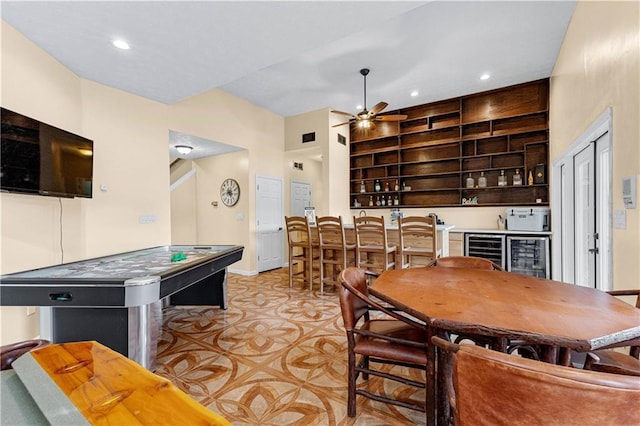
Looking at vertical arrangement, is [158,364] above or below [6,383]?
below

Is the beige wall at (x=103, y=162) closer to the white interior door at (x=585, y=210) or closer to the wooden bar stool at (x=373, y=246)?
the wooden bar stool at (x=373, y=246)

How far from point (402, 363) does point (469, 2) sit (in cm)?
343

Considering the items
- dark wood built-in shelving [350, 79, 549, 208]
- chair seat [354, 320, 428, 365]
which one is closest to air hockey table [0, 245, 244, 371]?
chair seat [354, 320, 428, 365]

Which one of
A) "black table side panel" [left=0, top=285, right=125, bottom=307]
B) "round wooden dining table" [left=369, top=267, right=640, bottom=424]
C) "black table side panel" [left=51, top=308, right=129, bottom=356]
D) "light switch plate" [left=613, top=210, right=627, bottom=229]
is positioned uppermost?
"light switch plate" [left=613, top=210, right=627, bottom=229]

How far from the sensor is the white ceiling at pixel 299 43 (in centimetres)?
218

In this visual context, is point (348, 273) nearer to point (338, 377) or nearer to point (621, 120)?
point (338, 377)

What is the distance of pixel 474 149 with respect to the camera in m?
5.39

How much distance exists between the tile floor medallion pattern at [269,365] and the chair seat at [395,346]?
446 millimetres

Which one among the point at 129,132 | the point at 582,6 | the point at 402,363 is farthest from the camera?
the point at 129,132

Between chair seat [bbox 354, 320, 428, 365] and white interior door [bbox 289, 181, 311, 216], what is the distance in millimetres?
4888

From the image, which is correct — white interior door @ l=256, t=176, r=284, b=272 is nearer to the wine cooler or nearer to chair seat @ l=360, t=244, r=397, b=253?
chair seat @ l=360, t=244, r=397, b=253

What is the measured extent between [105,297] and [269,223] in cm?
413

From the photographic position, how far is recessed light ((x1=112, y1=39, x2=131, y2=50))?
98.4 inches

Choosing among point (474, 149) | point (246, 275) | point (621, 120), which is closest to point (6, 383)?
point (621, 120)
